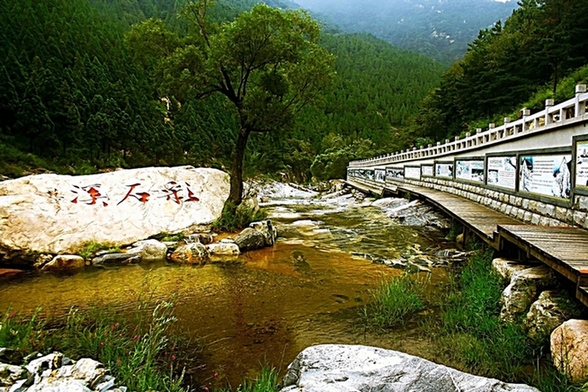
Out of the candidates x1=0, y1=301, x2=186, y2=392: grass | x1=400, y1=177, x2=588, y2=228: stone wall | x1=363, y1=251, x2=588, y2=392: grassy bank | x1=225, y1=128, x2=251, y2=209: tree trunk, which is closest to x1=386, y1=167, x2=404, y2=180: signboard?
x1=400, y1=177, x2=588, y2=228: stone wall

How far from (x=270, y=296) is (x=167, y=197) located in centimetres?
587

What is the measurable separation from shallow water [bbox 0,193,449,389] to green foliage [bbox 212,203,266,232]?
4.21ft

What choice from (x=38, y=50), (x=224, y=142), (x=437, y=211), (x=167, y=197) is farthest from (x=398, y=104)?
(x=167, y=197)

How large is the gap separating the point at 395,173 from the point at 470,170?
14.2 m

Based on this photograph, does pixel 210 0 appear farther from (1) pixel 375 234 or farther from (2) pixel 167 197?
(1) pixel 375 234

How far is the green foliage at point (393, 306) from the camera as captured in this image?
5.54 m

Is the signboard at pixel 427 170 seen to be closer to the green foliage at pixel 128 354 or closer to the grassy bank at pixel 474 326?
the grassy bank at pixel 474 326

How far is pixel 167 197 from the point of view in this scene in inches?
457

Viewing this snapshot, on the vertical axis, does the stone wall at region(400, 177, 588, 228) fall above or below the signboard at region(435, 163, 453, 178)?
below

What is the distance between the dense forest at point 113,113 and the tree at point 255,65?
0.85 meters

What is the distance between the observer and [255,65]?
12719 mm

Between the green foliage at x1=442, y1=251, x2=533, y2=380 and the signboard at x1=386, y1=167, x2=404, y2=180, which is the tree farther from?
the signboard at x1=386, y1=167, x2=404, y2=180

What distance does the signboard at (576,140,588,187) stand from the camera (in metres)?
5.69

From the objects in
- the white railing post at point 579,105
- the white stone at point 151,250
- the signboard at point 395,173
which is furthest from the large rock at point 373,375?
the signboard at point 395,173
